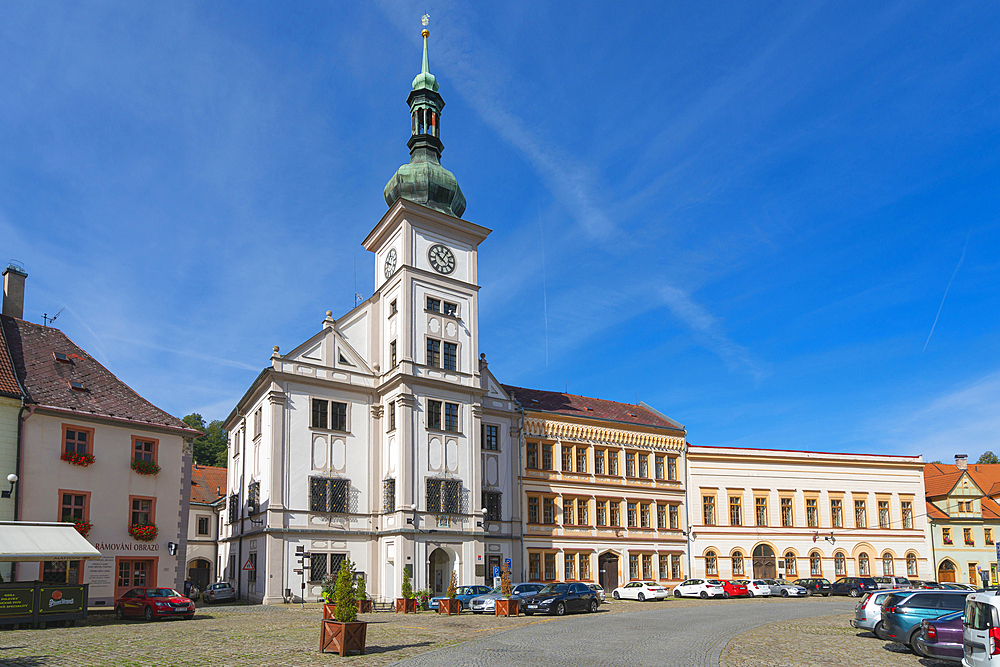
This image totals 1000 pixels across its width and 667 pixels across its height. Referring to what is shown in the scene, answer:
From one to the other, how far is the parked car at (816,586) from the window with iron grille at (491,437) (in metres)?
23.2

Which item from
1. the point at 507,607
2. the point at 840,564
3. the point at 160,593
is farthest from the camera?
the point at 840,564

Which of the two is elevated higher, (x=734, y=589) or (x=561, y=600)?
(x=561, y=600)

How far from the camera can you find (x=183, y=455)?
36.8 meters

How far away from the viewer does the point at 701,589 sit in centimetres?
4750

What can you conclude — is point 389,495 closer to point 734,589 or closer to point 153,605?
point 153,605

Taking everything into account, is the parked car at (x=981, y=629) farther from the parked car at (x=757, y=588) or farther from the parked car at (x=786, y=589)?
the parked car at (x=786, y=589)

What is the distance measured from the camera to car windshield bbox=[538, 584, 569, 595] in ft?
109

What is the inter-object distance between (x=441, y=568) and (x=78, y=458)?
1922 cm

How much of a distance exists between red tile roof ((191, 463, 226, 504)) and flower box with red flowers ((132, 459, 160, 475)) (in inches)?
1143

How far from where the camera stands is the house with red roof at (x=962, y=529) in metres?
61.4

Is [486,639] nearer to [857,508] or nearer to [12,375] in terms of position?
[12,375]

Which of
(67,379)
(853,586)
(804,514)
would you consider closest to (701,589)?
(853,586)

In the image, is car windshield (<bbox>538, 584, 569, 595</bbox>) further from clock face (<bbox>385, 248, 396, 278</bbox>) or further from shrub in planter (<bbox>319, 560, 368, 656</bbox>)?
clock face (<bbox>385, 248, 396, 278</bbox>)

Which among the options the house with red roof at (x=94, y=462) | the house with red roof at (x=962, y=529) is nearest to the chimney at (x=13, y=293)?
the house with red roof at (x=94, y=462)
